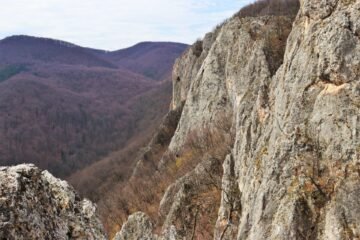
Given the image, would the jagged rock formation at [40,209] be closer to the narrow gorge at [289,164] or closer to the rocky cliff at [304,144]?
the narrow gorge at [289,164]

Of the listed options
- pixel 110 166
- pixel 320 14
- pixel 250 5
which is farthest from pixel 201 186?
pixel 110 166

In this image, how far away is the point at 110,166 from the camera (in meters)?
136

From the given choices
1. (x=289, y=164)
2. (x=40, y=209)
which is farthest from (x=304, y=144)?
(x=40, y=209)

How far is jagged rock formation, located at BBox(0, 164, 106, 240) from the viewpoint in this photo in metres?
5.44

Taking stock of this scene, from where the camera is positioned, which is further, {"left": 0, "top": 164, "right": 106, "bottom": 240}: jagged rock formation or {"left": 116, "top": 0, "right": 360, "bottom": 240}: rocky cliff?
{"left": 116, "top": 0, "right": 360, "bottom": 240}: rocky cliff

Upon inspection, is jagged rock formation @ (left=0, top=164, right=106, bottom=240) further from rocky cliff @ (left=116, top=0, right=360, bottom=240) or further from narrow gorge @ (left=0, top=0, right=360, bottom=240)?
rocky cliff @ (left=116, top=0, right=360, bottom=240)

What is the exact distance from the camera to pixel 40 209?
5.91 m

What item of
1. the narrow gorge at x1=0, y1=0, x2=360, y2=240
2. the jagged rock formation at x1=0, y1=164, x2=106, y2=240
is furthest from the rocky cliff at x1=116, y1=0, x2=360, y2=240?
the jagged rock formation at x1=0, y1=164, x2=106, y2=240

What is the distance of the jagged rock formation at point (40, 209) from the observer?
5.44m

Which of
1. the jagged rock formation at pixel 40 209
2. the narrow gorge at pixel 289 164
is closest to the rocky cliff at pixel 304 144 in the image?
the narrow gorge at pixel 289 164

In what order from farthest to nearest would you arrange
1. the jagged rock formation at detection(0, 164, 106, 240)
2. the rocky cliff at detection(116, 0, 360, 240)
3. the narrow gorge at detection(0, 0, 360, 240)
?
the rocky cliff at detection(116, 0, 360, 240) → the narrow gorge at detection(0, 0, 360, 240) → the jagged rock formation at detection(0, 164, 106, 240)

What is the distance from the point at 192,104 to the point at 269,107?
36983 mm

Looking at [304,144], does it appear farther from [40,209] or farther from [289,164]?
[40,209]

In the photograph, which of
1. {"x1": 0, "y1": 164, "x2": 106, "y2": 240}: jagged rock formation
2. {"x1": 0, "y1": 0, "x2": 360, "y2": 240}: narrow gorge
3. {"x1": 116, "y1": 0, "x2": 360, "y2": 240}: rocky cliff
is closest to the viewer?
{"x1": 0, "y1": 164, "x2": 106, "y2": 240}: jagged rock formation
